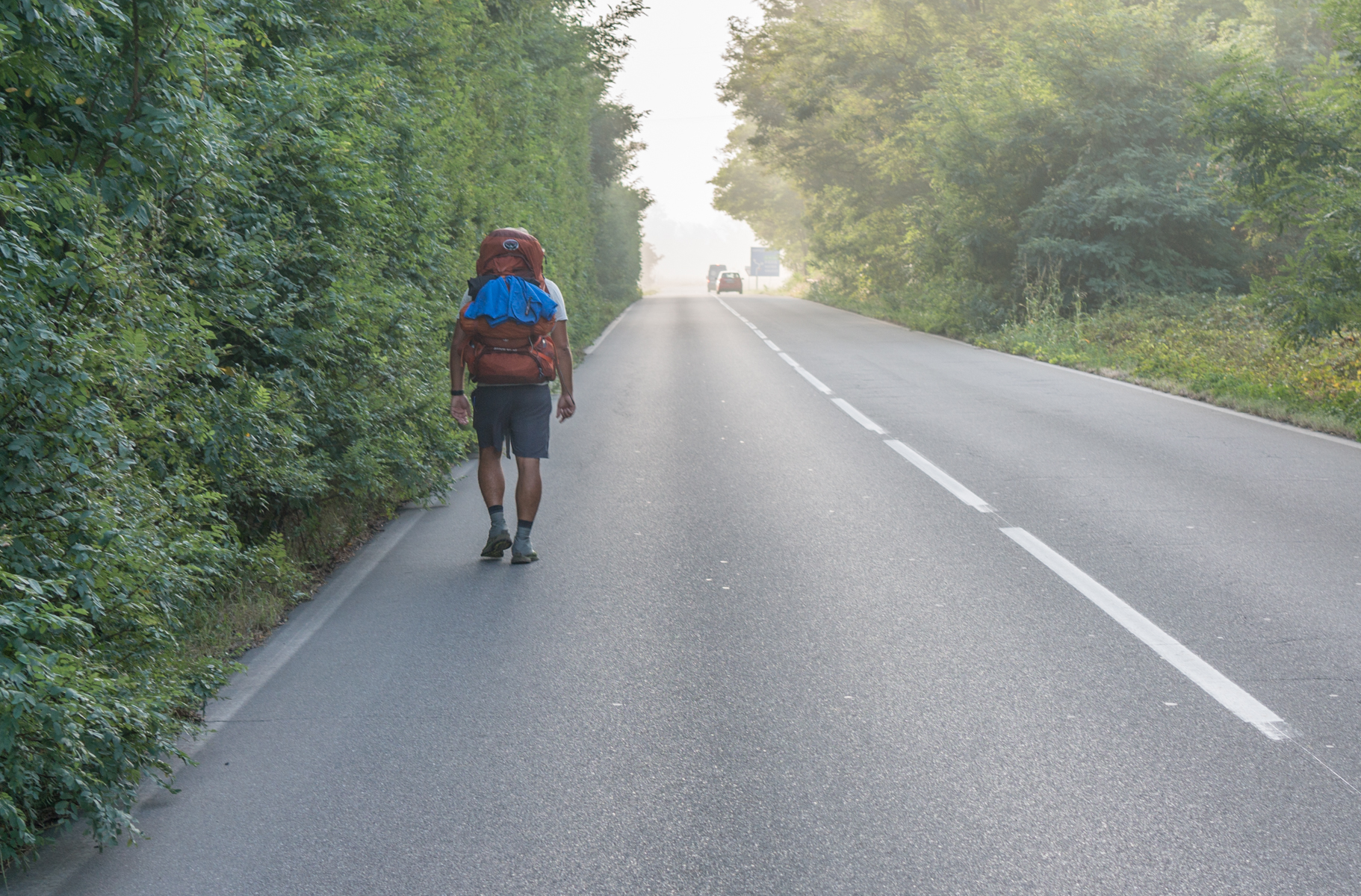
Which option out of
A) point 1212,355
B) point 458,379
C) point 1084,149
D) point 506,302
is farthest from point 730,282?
point 506,302

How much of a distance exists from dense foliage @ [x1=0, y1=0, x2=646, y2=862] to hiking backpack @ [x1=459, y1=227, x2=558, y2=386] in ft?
2.49

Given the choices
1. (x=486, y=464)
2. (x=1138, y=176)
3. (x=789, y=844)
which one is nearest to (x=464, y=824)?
(x=789, y=844)

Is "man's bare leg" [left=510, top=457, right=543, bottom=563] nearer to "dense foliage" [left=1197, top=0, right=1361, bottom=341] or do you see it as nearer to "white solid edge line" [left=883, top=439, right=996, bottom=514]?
"white solid edge line" [left=883, top=439, right=996, bottom=514]

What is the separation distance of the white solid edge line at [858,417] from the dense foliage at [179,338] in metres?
5.06

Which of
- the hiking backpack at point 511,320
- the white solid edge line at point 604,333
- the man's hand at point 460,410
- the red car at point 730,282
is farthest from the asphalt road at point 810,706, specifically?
the red car at point 730,282

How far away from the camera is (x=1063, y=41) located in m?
25.4

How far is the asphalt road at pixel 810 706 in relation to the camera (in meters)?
3.48

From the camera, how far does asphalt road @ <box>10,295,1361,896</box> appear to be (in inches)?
137

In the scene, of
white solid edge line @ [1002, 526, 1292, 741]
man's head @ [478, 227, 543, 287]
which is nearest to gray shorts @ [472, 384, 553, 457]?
man's head @ [478, 227, 543, 287]

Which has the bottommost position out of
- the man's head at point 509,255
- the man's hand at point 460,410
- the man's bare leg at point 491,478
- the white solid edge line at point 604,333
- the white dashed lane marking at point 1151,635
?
the white solid edge line at point 604,333

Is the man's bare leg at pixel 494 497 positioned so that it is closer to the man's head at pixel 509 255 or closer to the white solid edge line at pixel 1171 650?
the man's head at pixel 509 255

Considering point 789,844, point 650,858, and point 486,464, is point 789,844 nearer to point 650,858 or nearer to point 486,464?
point 650,858

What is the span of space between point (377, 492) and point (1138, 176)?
22002mm

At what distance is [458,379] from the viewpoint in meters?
7.49
